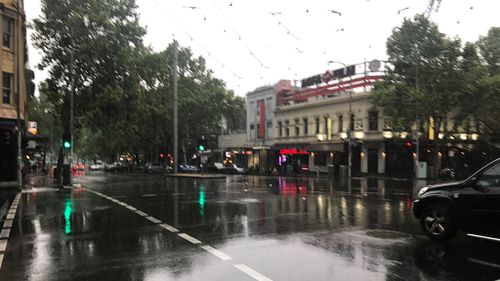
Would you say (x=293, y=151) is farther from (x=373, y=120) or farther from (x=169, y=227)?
(x=169, y=227)

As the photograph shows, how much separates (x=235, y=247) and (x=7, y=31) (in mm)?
23170

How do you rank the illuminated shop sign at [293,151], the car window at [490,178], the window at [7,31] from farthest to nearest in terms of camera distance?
1. the illuminated shop sign at [293,151]
2. the window at [7,31]
3. the car window at [490,178]

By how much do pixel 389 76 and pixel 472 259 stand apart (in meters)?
32.0

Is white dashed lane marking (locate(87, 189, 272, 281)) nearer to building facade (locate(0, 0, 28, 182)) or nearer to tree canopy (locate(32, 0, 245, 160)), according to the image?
building facade (locate(0, 0, 28, 182))

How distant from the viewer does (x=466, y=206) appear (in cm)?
809

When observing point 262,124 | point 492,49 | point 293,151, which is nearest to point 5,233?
point 492,49

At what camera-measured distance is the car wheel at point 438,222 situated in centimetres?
845

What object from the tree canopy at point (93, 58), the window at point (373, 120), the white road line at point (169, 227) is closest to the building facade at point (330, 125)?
the window at point (373, 120)

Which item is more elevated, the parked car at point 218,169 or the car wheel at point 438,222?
the car wheel at point 438,222

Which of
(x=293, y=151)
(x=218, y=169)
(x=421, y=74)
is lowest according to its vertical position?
(x=218, y=169)

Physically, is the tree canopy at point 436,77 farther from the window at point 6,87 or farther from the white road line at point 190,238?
the white road line at point 190,238

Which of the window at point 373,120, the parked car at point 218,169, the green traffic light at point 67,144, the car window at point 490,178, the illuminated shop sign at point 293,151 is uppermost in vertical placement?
the window at point 373,120

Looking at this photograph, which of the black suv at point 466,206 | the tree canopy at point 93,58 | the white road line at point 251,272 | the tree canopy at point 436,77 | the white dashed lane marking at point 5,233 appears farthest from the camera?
the tree canopy at point 436,77

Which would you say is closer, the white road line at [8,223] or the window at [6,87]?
the white road line at [8,223]
